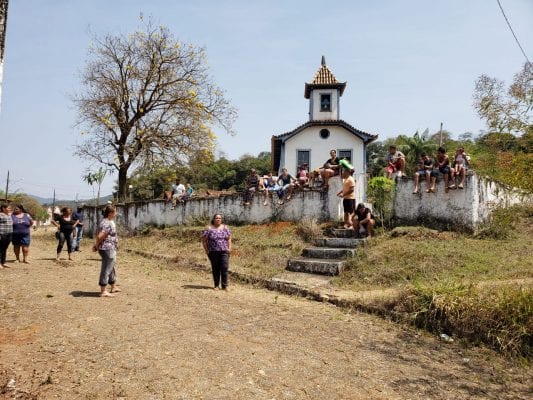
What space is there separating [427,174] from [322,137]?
1469cm

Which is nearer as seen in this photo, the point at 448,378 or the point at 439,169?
the point at 448,378

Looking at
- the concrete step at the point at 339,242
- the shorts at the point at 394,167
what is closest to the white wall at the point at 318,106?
the shorts at the point at 394,167

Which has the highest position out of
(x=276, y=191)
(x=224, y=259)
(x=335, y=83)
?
(x=335, y=83)

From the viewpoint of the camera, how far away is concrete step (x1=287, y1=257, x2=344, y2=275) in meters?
9.16

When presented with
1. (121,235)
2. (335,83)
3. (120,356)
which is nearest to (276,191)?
(121,235)

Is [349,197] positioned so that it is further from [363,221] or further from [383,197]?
[383,197]

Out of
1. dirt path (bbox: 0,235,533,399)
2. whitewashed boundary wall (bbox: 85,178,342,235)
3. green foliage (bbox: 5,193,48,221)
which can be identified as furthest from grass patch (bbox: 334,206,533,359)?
green foliage (bbox: 5,193,48,221)

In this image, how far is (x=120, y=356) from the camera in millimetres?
4648

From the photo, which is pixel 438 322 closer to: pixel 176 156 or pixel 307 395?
pixel 307 395

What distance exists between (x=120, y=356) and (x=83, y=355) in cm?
42

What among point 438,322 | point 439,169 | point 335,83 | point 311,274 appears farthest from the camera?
point 335,83

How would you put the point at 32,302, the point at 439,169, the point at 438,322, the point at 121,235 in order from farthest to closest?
the point at 121,235, the point at 439,169, the point at 32,302, the point at 438,322

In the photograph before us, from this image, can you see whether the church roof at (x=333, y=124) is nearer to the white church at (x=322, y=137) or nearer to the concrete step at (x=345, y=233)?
the white church at (x=322, y=137)

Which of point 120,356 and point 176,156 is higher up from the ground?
point 176,156
